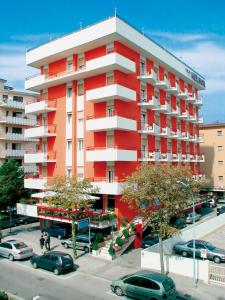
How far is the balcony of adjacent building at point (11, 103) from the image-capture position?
177ft

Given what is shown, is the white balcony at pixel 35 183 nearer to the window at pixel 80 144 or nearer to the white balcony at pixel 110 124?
the window at pixel 80 144

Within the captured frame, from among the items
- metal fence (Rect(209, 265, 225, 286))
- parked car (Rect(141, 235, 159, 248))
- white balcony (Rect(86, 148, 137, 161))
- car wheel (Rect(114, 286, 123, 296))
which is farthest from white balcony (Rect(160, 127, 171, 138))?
car wheel (Rect(114, 286, 123, 296))

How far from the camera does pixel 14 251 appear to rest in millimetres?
29906

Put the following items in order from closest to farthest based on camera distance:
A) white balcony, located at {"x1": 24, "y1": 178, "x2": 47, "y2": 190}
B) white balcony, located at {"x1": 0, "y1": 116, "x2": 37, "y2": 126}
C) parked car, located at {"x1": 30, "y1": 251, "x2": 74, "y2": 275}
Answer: parked car, located at {"x1": 30, "y1": 251, "x2": 74, "y2": 275}
white balcony, located at {"x1": 24, "y1": 178, "x2": 47, "y2": 190}
white balcony, located at {"x1": 0, "y1": 116, "x2": 37, "y2": 126}

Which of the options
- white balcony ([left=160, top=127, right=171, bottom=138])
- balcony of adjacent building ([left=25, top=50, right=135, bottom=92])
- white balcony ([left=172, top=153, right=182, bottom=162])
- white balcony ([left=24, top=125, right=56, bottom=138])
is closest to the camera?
balcony of adjacent building ([left=25, top=50, right=135, bottom=92])

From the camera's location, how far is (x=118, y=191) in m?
33.8

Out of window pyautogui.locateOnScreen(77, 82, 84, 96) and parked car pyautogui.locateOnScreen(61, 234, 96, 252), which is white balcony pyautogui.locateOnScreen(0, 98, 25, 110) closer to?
window pyautogui.locateOnScreen(77, 82, 84, 96)

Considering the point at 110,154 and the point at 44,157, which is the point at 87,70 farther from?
the point at 44,157

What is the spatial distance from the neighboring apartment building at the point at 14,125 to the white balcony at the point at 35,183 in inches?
471

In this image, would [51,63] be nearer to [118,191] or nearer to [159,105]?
[159,105]

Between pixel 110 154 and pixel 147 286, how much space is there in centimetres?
1602

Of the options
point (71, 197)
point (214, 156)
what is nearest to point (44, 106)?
point (71, 197)

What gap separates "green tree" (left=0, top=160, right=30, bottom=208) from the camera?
136 ft

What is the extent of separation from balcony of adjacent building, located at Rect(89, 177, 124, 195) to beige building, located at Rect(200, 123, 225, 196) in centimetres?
3413
